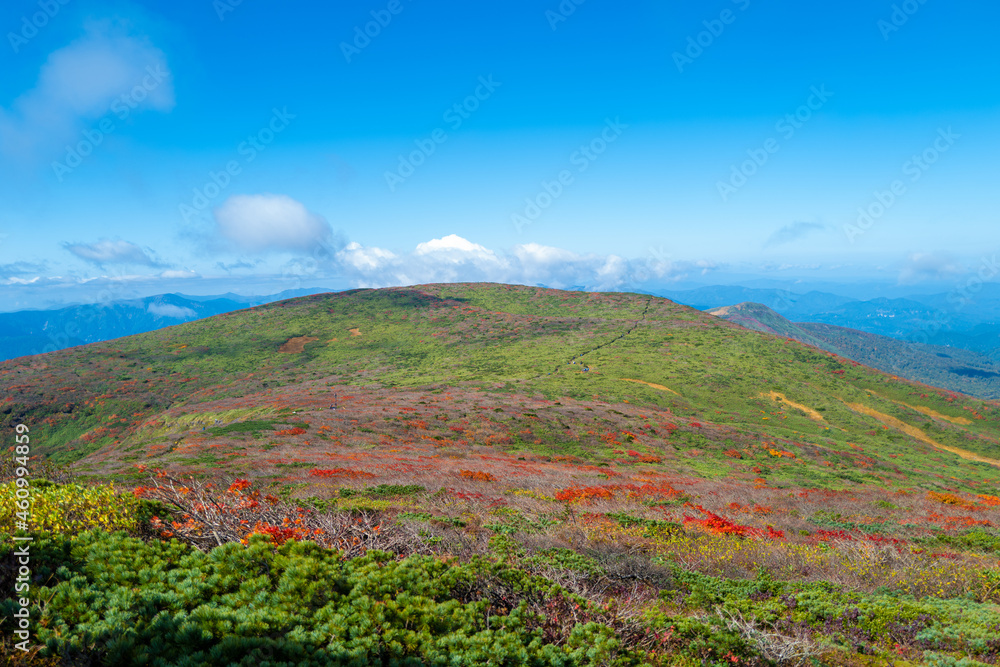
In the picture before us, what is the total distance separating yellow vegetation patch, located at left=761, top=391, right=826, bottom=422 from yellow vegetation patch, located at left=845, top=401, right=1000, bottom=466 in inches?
302

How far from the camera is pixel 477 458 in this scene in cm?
2500

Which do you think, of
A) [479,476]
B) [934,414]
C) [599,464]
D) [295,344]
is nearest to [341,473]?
[479,476]

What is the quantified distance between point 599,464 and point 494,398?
17.6 meters

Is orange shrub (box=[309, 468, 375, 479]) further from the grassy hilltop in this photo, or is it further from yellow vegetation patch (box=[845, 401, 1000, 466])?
yellow vegetation patch (box=[845, 401, 1000, 466])

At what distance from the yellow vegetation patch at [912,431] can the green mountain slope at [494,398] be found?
0.74ft

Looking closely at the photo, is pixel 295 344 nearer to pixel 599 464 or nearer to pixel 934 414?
pixel 599 464

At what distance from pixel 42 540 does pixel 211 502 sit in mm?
2956

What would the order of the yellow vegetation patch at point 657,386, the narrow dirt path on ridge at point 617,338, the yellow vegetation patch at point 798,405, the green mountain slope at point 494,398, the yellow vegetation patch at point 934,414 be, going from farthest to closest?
the narrow dirt path on ridge at point 617,338 < the yellow vegetation patch at point 657,386 < the yellow vegetation patch at point 934,414 < the yellow vegetation patch at point 798,405 < the green mountain slope at point 494,398

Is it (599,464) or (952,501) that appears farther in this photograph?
(599,464)

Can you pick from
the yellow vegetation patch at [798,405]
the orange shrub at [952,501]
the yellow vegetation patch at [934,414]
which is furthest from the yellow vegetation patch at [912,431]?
the orange shrub at [952,501]

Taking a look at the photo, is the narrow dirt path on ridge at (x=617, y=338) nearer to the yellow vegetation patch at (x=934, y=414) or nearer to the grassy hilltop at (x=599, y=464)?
the grassy hilltop at (x=599, y=464)

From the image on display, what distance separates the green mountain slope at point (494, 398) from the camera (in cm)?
2956

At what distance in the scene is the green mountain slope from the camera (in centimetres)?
2956

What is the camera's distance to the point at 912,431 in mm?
49344
